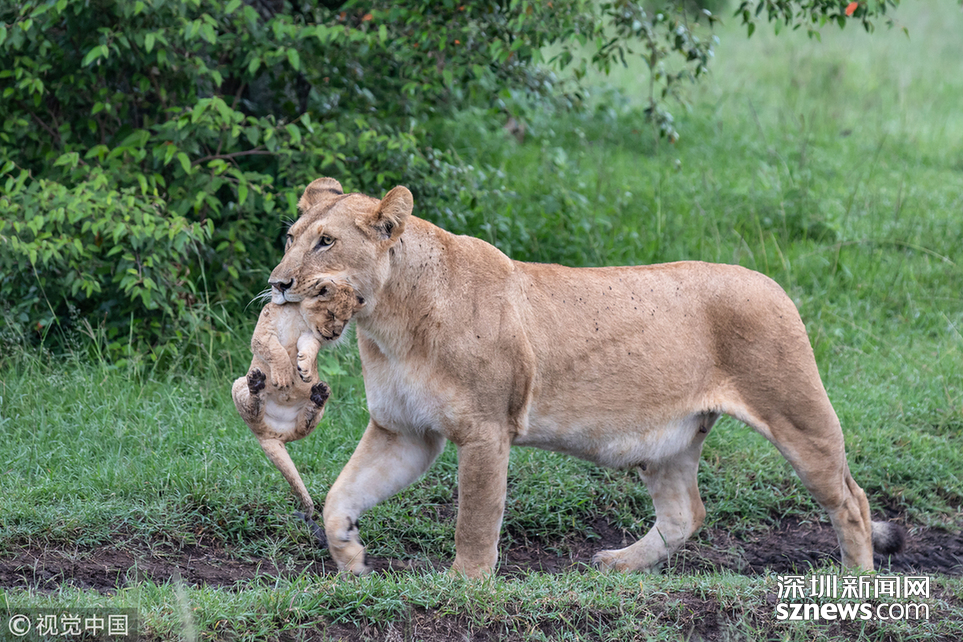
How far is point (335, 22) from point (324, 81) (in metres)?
0.43

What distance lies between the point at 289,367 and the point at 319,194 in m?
0.85

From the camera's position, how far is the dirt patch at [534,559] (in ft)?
13.1

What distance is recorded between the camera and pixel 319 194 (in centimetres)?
405

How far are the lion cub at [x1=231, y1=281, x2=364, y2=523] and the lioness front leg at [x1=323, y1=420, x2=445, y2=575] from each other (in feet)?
1.34

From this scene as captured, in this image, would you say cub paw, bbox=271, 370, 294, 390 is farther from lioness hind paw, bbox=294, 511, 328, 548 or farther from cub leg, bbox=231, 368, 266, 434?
lioness hind paw, bbox=294, 511, 328, 548

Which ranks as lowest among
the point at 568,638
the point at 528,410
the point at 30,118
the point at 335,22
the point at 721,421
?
the point at 721,421

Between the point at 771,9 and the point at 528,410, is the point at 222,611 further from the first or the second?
the point at 771,9

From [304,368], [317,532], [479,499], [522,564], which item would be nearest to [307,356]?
[304,368]

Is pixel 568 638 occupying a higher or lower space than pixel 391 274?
lower

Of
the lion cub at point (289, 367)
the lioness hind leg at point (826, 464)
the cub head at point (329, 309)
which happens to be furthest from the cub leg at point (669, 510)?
the cub head at point (329, 309)

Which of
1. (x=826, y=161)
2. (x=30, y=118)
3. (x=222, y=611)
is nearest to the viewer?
(x=222, y=611)

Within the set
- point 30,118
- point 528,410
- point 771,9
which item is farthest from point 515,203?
point 528,410

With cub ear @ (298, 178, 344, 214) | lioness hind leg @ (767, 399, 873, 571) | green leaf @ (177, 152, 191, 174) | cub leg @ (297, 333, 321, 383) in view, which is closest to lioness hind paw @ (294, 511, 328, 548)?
cub leg @ (297, 333, 321, 383)

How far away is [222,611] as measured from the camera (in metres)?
3.29
